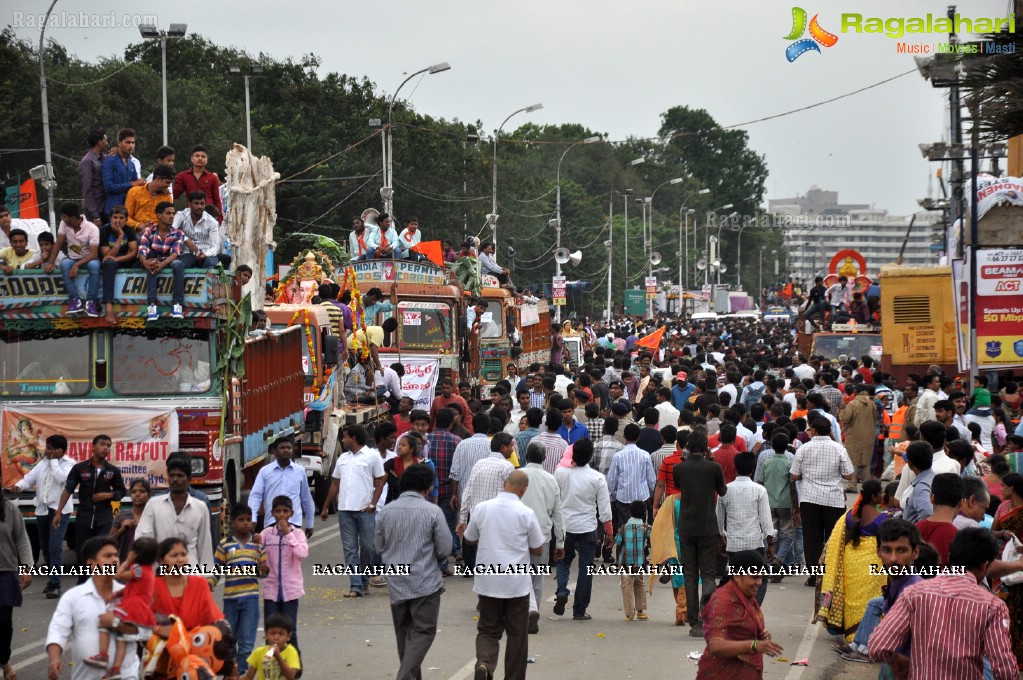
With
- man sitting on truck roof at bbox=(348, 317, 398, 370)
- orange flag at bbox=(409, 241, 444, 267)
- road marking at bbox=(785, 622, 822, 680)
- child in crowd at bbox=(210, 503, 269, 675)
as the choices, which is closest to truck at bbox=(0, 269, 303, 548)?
child in crowd at bbox=(210, 503, 269, 675)

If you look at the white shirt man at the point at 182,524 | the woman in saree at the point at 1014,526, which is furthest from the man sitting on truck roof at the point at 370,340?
the woman in saree at the point at 1014,526

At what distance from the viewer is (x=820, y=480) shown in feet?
43.1

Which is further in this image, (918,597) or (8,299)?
(8,299)

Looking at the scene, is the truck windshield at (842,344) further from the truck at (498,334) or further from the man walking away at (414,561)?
the man walking away at (414,561)

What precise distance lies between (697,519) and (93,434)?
6.01 m

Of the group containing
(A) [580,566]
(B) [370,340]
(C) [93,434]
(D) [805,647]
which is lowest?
(D) [805,647]

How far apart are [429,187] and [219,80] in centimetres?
1091

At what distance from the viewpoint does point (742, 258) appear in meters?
156

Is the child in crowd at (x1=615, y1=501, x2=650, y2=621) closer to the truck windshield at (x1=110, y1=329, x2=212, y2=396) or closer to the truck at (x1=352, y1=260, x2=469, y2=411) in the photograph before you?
the truck windshield at (x1=110, y1=329, x2=212, y2=396)

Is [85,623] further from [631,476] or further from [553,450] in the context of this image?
[631,476]

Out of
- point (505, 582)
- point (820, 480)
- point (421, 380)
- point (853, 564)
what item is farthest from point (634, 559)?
point (421, 380)

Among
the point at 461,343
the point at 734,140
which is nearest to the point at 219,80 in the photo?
the point at 461,343

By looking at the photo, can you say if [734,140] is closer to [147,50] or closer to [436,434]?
[147,50]

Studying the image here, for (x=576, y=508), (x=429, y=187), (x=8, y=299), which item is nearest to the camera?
(x=576, y=508)
